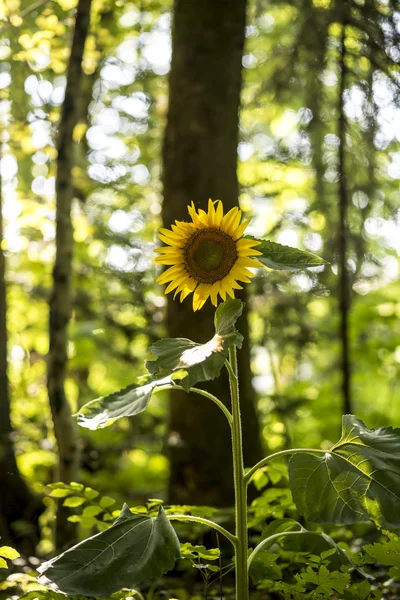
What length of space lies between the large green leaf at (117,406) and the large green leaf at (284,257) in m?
0.42

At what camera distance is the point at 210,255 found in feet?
5.27

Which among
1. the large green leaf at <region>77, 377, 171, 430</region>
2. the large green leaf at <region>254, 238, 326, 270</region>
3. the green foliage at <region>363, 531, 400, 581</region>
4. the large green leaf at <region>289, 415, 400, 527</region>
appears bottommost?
the green foliage at <region>363, 531, 400, 581</region>

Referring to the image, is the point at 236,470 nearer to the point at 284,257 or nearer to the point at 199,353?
the point at 199,353

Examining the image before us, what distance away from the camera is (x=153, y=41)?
651 centimetres

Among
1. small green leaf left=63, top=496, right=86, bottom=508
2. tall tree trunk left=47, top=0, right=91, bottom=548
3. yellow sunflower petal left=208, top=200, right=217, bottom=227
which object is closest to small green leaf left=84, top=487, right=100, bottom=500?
small green leaf left=63, top=496, right=86, bottom=508

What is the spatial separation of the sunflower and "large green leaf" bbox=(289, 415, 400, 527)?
1.68 feet

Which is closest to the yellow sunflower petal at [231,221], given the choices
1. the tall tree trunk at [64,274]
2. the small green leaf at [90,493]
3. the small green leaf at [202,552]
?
the small green leaf at [202,552]

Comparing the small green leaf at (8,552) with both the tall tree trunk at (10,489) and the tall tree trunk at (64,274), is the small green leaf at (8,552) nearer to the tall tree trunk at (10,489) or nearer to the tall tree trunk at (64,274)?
the tall tree trunk at (64,274)

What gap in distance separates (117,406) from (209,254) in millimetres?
486

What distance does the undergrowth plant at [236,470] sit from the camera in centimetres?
138

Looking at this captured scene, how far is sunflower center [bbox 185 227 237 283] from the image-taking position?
5.18 feet

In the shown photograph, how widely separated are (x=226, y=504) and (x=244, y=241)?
206 cm

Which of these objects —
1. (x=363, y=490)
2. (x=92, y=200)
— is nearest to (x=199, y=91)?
(x=363, y=490)

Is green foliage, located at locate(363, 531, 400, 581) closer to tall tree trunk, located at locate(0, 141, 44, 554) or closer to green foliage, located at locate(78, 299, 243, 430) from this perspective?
green foliage, located at locate(78, 299, 243, 430)
